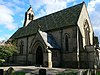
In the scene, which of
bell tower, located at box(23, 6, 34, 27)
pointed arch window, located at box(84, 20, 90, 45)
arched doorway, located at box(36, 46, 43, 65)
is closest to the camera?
arched doorway, located at box(36, 46, 43, 65)

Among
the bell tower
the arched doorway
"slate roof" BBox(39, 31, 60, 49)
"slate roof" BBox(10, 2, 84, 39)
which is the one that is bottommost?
the arched doorway

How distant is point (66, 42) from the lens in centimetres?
3397

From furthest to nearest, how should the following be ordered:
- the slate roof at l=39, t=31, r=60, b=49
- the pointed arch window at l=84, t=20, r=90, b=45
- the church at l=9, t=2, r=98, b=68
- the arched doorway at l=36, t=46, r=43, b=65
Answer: the pointed arch window at l=84, t=20, r=90, b=45
the arched doorway at l=36, t=46, r=43, b=65
the slate roof at l=39, t=31, r=60, b=49
the church at l=9, t=2, r=98, b=68

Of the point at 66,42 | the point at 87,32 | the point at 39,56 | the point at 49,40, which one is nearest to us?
the point at 66,42

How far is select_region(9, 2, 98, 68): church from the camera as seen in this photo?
31.4m

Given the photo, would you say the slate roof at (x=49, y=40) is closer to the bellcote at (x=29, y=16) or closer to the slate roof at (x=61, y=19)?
the slate roof at (x=61, y=19)

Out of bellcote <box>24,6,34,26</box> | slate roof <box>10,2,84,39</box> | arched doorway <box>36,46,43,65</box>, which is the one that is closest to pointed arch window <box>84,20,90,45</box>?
slate roof <box>10,2,84,39</box>

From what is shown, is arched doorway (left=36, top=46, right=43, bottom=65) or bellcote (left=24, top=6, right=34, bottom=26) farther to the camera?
bellcote (left=24, top=6, right=34, bottom=26)

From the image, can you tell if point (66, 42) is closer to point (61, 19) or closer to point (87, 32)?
point (87, 32)

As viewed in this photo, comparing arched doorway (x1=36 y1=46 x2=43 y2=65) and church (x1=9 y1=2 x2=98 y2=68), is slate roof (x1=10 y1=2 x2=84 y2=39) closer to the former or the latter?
church (x1=9 y1=2 x2=98 y2=68)

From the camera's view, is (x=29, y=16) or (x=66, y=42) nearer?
(x=66, y=42)

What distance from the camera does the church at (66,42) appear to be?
103 feet

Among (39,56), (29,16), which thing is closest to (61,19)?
(39,56)

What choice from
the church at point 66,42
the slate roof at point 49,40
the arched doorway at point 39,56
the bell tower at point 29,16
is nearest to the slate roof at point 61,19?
the church at point 66,42
